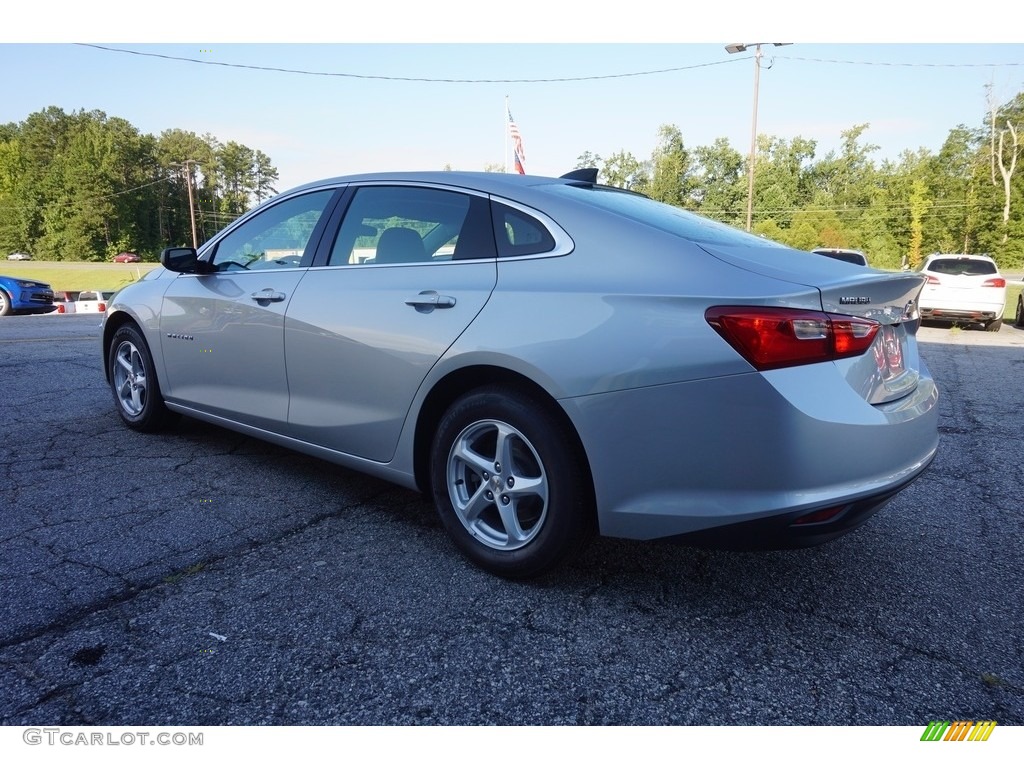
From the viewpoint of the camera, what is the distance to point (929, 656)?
2195 millimetres

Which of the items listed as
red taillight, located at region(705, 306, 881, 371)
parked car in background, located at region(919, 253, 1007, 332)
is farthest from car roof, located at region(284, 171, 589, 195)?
parked car in background, located at region(919, 253, 1007, 332)

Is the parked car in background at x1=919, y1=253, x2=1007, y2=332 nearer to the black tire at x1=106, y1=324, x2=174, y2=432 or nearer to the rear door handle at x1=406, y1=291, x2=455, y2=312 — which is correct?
the rear door handle at x1=406, y1=291, x2=455, y2=312

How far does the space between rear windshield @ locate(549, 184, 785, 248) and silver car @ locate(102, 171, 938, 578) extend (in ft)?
0.06

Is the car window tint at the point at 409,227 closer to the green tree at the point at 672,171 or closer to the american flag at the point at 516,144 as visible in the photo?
the american flag at the point at 516,144

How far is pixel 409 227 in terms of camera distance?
3109 mm

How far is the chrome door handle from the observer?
3.41 m

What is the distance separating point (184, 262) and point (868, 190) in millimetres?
67208

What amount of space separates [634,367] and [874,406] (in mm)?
747

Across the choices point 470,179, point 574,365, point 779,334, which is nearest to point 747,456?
point 779,334

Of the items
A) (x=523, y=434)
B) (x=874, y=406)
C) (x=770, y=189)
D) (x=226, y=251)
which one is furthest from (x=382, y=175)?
(x=770, y=189)

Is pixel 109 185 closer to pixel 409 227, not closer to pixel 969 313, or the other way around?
pixel 969 313

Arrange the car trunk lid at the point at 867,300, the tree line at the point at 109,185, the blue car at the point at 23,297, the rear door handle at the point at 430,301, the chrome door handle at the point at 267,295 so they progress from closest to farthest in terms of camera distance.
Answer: the car trunk lid at the point at 867,300
the rear door handle at the point at 430,301
the chrome door handle at the point at 267,295
the blue car at the point at 23,297
the tree line at the point at 109,185

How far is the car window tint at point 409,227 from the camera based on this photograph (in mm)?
2877

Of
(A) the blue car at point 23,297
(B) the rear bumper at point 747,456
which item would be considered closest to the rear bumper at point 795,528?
(B) the rear bumper at point 747,456
